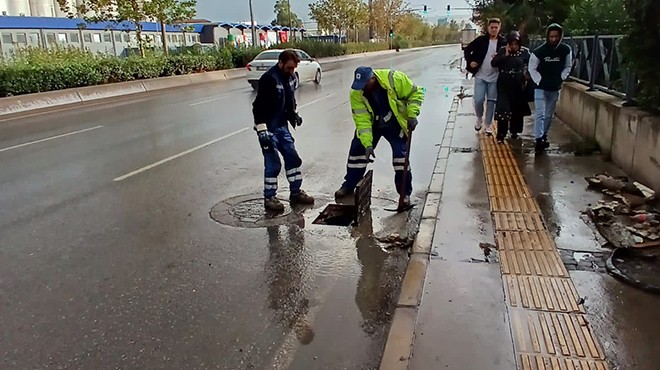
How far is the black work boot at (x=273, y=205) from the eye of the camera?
598 cm

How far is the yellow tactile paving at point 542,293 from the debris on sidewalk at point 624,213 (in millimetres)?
984

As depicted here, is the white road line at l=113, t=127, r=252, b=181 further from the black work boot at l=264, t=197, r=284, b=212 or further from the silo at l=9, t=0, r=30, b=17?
the silo at l=9, t=0, r=30, b=17

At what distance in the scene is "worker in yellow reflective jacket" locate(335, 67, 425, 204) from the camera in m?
5.68

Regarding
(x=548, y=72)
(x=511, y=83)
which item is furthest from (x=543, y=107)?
(x=511, y=83)

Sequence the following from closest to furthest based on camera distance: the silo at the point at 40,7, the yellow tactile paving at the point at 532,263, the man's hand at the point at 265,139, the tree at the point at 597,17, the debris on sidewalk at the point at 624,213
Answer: the yellow tactile paving at the point at 532,263
the debris on sidewalk at the point at 624,213
the man's hand at the point at 265,139
the tree at the point at 597,17
the silo at the point at 40,7

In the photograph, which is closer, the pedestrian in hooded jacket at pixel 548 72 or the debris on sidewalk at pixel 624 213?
the debris on sidewalk at pixel 624 213

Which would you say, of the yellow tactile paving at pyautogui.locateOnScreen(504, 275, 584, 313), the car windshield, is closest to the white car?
the car windshield

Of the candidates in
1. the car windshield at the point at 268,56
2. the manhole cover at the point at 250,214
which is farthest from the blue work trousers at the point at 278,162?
the car windshield at the point at 268,56

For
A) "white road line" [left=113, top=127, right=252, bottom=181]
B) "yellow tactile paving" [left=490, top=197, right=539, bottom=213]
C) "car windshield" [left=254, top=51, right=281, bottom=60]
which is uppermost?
"car windshield" [left=254, top=51, right=281, bottom=60]

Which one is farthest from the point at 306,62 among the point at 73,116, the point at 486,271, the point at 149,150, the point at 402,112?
the point at 486,271

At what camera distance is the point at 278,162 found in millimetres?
6070

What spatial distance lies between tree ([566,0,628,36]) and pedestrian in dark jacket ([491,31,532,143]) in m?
2.05

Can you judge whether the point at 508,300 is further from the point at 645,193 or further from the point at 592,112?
the point at 592,112

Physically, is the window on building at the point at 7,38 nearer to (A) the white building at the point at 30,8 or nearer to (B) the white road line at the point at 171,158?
(A) the white building at the point at 30,8
